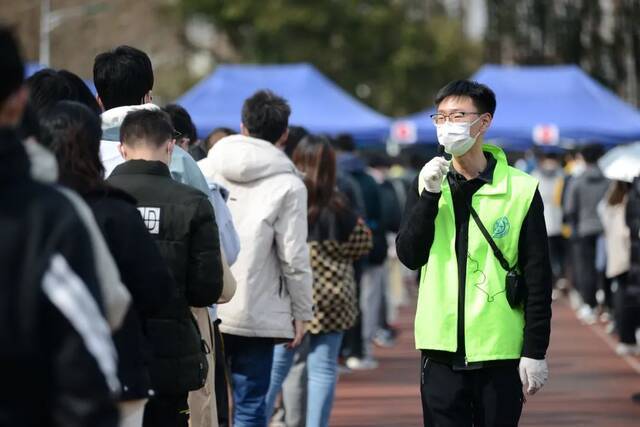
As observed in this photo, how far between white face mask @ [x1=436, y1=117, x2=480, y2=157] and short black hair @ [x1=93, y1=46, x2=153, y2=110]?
1381 mm

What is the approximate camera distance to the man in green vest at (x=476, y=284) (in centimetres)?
554

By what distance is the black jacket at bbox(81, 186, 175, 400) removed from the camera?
4.35 metres

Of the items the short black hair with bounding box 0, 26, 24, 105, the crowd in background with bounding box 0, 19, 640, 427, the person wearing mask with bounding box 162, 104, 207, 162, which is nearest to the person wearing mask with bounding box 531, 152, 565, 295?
the crowd in background with bounding box 0, 19, 640, 427

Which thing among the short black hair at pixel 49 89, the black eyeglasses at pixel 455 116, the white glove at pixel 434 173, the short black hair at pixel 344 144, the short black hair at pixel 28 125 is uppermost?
the short black hair at pixel 28 125

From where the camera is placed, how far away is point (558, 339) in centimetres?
1603

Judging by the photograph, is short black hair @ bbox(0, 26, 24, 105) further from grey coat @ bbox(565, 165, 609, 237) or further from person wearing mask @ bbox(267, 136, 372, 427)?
grey coat @ bbox(565, 165, 609, 237)

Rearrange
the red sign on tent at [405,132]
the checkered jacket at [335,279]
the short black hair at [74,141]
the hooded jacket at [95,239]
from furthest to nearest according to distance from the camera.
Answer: the red sign on tent at [405,132], the checkered jacket at [335,279], the short black hair at [74,141], the hooded jacket at [95,239]

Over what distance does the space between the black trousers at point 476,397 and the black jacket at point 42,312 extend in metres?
2.53

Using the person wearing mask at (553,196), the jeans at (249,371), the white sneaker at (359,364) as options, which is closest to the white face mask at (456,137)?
the jeans at (249,371)

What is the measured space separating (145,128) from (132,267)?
1.16m

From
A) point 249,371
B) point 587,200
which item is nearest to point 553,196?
point 587,200

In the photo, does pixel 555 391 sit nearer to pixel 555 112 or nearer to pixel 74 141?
pixel 74 141

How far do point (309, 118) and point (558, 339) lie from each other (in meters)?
8.80

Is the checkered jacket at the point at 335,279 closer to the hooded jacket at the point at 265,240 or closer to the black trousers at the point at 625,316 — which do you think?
the hooded jacket at the point at 265,240
